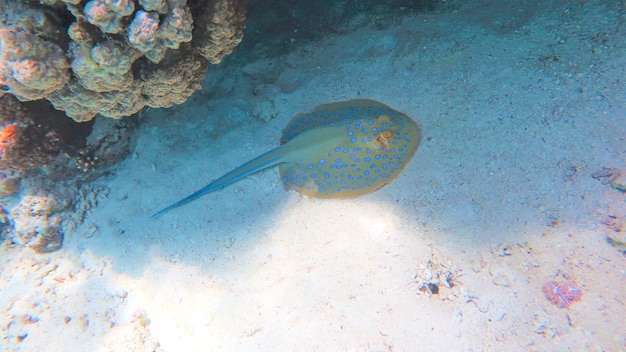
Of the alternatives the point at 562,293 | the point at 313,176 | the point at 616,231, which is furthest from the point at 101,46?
the point at 616,231

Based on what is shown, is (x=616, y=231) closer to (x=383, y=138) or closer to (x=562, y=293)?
(x=562, y=293)

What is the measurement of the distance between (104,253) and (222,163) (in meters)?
2.13

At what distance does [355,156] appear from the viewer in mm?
4246

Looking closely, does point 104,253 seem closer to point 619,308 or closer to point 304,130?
point 304,130

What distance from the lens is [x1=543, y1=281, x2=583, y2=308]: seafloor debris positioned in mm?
2697

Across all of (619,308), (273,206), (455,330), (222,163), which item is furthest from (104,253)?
(619,308)

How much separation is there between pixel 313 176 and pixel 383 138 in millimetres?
1076

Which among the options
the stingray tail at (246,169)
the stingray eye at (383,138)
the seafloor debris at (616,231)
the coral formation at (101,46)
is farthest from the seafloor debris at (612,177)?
the coral formation at (101,46)

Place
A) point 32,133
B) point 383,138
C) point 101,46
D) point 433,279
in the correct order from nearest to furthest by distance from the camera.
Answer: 1. point 101,46
2. point 433,279
3. point 32,133
4. point 383,138

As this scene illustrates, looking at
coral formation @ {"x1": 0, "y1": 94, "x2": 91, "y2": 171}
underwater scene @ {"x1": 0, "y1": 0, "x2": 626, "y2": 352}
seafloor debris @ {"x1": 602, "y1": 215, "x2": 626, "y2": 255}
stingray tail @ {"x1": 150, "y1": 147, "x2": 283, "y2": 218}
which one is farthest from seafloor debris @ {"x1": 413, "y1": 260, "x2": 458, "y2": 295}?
coral formation @ {"x1": 0, "y1": 94, "x2": 91, "y2": 171}

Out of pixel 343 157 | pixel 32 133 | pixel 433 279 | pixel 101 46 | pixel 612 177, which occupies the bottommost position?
pixel 433 279

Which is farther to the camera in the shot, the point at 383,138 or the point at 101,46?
the point at 383,138

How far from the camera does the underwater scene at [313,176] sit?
290 cm

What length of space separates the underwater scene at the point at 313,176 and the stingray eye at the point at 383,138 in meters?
0.03
